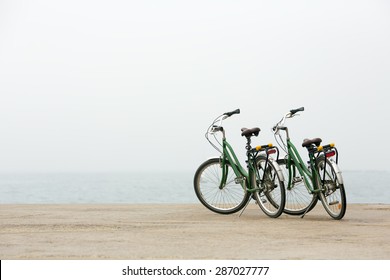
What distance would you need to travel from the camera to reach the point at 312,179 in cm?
652

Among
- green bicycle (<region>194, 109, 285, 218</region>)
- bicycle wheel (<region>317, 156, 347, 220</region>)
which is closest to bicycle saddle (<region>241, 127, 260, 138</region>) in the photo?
green bicycle (<region>194, 109, 285, 218</region>)

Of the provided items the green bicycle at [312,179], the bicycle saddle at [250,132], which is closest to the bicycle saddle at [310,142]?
the green bicycle at [312,179]

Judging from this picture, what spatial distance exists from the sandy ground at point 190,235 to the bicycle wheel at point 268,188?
0.11m

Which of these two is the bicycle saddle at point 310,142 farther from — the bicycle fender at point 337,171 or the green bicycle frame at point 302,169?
the bicycle fender at point 337,171

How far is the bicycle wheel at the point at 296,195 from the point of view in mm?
6707

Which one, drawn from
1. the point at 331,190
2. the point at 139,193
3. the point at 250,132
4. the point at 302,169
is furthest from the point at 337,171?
the point at 139,193

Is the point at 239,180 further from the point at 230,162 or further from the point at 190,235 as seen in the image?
the point at 190,235

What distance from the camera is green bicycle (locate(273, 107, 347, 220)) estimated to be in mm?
6321

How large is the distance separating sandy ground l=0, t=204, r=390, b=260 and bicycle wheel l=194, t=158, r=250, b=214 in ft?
0.45

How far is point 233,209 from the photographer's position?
7047 millimetres

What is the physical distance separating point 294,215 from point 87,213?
86.8 inches

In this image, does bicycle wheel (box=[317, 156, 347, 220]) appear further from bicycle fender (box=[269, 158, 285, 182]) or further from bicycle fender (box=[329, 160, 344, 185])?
bicycle fender (box=[269, 158, 285, 182])
